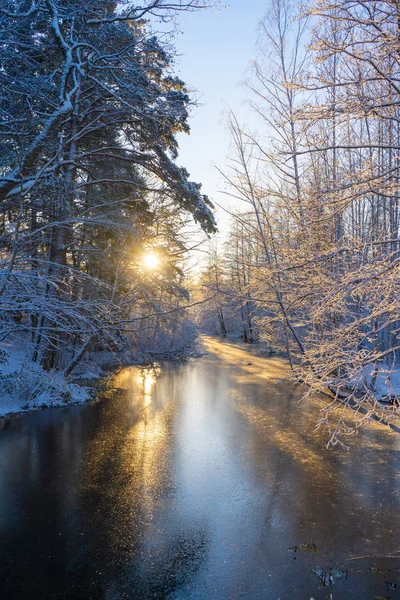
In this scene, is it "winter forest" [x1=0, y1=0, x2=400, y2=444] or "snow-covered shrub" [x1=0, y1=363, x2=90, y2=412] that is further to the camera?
"snow-covered shrub" [x1=0, y1=363, x2=90, y2=412]

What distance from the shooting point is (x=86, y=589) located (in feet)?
13.7

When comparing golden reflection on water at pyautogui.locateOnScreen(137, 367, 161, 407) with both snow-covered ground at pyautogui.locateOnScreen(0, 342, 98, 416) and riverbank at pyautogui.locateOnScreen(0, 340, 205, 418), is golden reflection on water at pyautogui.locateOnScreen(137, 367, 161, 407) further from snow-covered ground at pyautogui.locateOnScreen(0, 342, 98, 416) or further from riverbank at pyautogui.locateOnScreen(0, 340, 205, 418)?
snow-covered ground at pyautogui.locateOnScreen(0, 342, 98, 416)

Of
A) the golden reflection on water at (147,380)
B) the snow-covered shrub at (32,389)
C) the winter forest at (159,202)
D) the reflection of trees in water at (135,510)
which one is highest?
the winter forest at (159,202)

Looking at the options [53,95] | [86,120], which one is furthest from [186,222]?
[53,95]

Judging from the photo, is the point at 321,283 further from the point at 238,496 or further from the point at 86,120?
the point at 86,120

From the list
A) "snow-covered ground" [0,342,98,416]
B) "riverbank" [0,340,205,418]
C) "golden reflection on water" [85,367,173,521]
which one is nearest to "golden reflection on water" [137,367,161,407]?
"golden reflection on water" [85,367,173,521]

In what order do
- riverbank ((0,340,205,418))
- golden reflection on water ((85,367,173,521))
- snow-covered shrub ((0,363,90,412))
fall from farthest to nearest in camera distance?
snow-covered shrub ((0,363,90,412)), riverbank ((0,340,205,418)), golden reflection on water ((85,367,173,521))

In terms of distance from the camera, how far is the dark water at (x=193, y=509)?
4.35 metres

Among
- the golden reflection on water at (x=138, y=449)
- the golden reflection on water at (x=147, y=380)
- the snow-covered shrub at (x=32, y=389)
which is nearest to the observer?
the golden reflection on water at (x=138, y=449)

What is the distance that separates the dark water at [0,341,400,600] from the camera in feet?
14.3

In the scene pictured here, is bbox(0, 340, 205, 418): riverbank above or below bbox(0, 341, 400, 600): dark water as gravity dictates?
above

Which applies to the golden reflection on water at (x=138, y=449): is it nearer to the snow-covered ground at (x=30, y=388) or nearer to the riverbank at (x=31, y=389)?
the riverbank at (x=31, y=389)

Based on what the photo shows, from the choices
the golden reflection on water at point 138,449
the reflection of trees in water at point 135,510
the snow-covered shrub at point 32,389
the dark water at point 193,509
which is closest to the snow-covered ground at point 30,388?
the snow-covered shrub at point 32,389

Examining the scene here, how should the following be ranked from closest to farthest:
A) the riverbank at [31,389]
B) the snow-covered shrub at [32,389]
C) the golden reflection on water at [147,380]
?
the riverbank at [31,389]
the snow-covered shrub at [32,389]
the golden reflection on water at [147,380]
